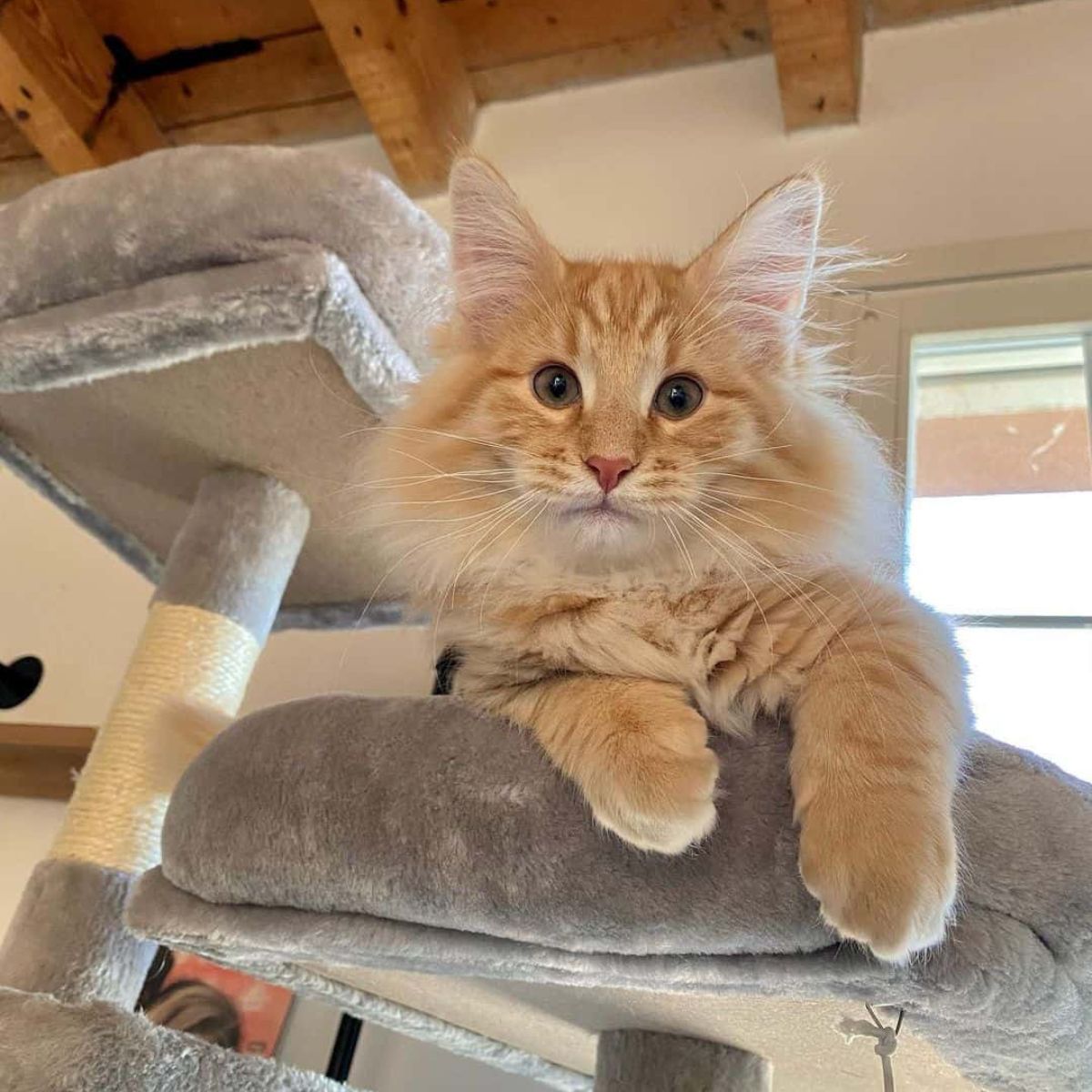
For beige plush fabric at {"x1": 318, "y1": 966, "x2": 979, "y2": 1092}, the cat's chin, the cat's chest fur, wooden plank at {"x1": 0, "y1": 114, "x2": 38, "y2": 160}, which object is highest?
wooden plank at {"x1": 0, "y1": 114, "x2": 38, "y2": 160}

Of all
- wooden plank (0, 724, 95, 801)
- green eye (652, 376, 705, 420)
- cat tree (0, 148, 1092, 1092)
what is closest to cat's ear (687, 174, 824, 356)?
green eye (652, 376, 705, 420)

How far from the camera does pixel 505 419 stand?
90 centimetres

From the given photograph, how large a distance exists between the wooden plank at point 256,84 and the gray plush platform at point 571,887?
6.68 feet

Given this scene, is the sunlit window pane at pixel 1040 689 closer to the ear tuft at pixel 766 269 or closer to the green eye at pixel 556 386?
the ear tuft at pixel 766 269

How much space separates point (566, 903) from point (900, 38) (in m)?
2.04

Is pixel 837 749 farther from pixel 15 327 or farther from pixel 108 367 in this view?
pixel 15 327

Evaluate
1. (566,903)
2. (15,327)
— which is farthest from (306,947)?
(15,327)

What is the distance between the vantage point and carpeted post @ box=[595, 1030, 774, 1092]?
0.94 metres

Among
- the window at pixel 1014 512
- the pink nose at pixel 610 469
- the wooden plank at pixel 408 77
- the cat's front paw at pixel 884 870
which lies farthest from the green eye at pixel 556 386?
the wooden plank at pixel 408 77

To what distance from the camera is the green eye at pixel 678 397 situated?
2.91 ft

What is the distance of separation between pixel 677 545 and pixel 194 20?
6.98ft

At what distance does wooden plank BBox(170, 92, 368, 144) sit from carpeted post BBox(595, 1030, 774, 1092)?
2.15m

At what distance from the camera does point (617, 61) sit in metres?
2.24

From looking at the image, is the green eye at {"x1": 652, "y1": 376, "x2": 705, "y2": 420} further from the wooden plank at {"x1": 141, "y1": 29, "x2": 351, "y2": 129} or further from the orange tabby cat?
the wooden plank at {"x1": 141, "y1": 29, "x2": 351, "y2": 129}
